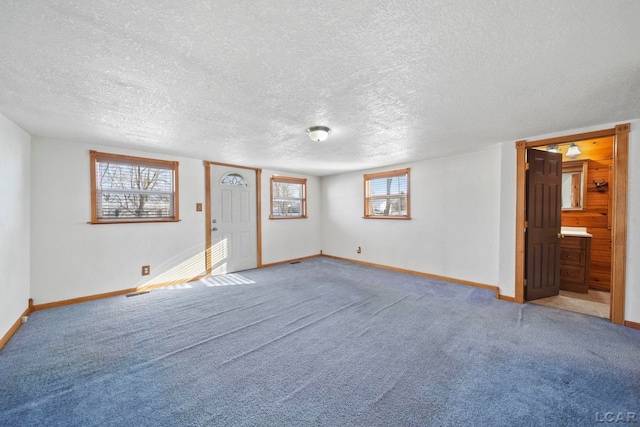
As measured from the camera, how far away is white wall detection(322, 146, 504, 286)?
4.00m

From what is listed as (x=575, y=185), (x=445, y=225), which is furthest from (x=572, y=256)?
(x=445, y=225)

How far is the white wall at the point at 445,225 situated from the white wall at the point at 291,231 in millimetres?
1141

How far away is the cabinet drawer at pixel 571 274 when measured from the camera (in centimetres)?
381

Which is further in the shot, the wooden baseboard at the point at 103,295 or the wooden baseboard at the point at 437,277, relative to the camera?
the wooden baseboard at the point at 437,277

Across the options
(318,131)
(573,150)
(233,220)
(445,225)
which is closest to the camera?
(318,131)

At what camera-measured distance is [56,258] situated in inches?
132

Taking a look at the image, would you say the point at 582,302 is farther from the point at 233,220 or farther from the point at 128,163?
the point at 128,163

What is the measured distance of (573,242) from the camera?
12.7 ft

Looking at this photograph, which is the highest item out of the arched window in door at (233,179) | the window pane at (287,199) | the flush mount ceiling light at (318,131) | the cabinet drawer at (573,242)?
the flush mount ceiling light at (318,131)

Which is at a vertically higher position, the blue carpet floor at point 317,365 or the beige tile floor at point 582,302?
the beige tile floor at point 582,302

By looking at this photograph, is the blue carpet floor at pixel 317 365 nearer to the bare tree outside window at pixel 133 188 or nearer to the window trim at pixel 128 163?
the window trim at pixel 128 163

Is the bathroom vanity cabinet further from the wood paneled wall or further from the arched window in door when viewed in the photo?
the arched window in door

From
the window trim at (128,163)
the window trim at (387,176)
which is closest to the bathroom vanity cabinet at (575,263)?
the window trim at (387,176)

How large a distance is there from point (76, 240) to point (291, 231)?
12.7 feet
